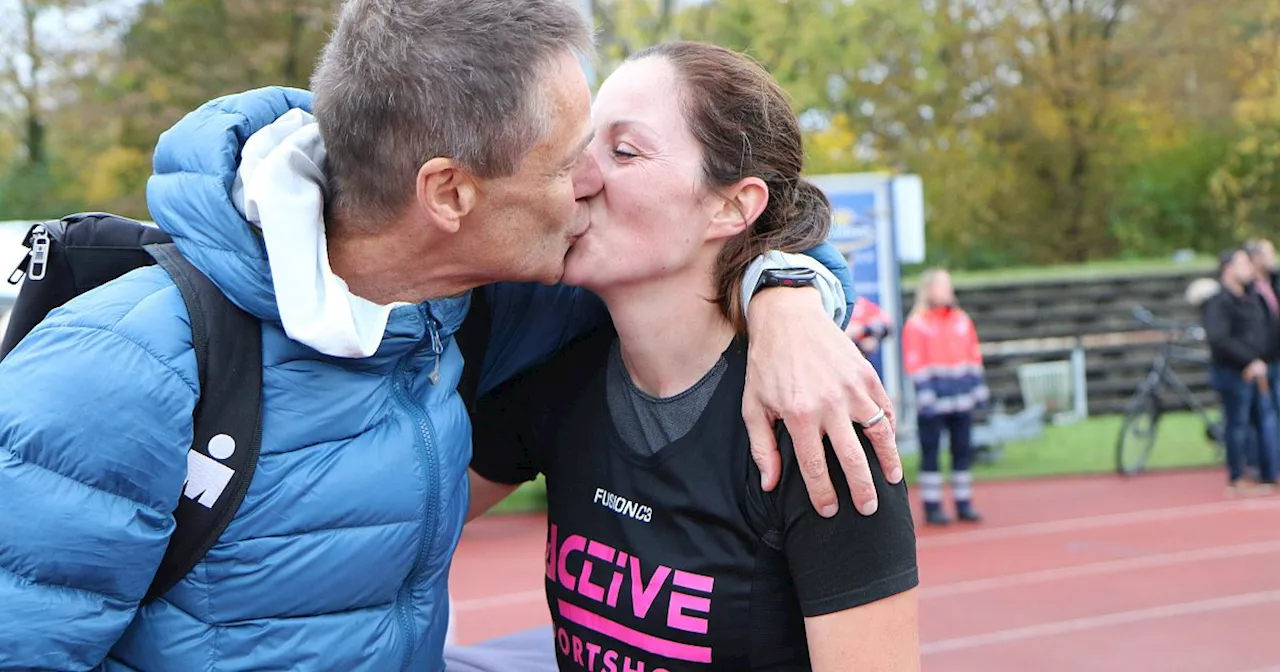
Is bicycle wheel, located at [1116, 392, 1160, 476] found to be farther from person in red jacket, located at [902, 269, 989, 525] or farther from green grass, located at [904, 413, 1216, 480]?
person in red jacket, located at [902, 269, 989, 525]

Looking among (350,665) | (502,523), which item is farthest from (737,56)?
(502,523)

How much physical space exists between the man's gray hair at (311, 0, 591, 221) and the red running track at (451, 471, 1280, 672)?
565 cm

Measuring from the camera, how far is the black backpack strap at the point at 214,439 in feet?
5.14

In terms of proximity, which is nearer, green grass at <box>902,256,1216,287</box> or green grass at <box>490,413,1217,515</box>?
green grass at <box>490,413,1217,515</box>

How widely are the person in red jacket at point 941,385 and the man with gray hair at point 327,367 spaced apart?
27.8ft

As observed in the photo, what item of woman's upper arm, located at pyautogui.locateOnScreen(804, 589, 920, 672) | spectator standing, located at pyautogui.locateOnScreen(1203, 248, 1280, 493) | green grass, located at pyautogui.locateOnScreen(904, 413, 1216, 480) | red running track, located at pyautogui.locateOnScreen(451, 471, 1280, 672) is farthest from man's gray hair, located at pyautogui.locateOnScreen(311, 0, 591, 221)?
green grass, located at pyautogui.locateOnScreen(904, 413, 1216, 480)

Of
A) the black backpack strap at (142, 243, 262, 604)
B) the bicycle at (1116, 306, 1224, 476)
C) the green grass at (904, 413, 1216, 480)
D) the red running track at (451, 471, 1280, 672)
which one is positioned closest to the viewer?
the black backpack strap at (142, 243, 262, 604)

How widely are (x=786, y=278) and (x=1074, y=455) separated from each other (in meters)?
12.7

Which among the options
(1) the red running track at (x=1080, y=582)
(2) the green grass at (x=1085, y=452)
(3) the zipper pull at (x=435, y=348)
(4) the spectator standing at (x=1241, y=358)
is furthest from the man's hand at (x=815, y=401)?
(2) the green grass at (x=1085, y=452)

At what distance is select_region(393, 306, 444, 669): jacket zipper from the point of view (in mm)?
1771

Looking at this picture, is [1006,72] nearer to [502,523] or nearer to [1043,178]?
[1043,178]

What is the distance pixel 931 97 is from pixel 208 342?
2350 cm

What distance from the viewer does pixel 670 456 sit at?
1.94 metres

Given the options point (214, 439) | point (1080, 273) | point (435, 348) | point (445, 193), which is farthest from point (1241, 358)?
point (214, 439)
